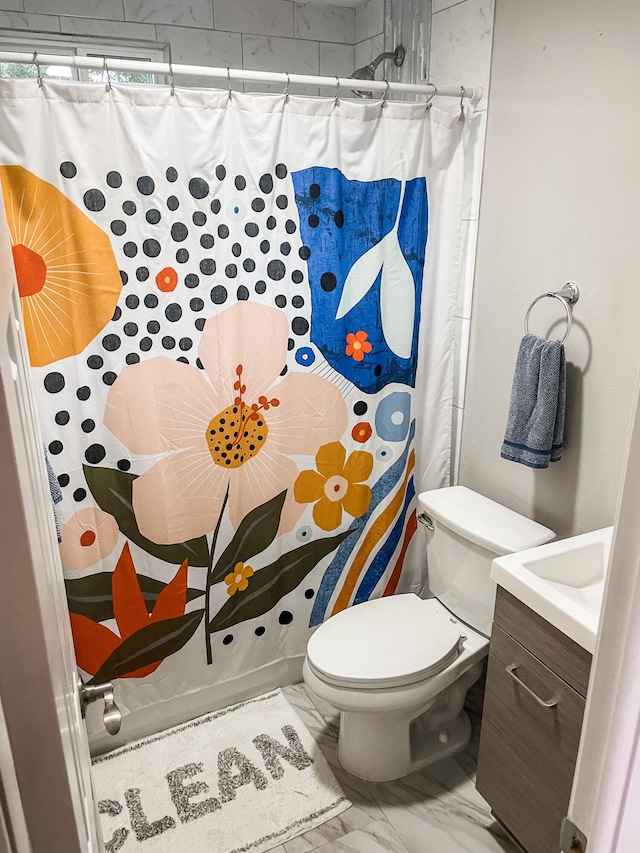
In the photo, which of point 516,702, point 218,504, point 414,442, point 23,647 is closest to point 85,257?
point 218,504

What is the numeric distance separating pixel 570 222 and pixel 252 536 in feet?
4.37

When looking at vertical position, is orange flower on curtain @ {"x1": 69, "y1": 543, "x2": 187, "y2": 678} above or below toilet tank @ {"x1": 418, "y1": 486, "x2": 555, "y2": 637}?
below

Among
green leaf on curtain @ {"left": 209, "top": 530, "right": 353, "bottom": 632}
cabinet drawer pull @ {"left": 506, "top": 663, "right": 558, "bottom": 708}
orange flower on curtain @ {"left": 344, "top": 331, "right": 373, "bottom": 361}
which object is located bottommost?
green leaf on curtain @ {"left": 209, "top": 530, "right": 353, "bottom": 632}

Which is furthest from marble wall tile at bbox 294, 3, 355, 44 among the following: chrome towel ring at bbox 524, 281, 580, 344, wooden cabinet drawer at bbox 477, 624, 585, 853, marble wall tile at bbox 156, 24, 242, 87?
A: wooden cabinet drawer at bbox 477, 624, 585, 853

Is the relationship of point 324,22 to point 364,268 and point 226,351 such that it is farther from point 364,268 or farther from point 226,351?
point 226,351

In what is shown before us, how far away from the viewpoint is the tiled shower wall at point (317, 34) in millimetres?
1931

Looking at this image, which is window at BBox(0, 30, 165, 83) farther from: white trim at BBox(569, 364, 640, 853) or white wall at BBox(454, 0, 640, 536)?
white trim at BBox(569, 364, 640, 853)

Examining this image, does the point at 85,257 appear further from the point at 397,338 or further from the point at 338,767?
the point at 338,767

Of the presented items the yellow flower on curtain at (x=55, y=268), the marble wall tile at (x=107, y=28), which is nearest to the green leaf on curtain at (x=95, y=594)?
the yellow flower on curtain at (x=55, y=268)

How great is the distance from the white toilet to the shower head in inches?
53.2

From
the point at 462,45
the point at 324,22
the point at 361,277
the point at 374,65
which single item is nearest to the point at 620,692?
the point at 361,277

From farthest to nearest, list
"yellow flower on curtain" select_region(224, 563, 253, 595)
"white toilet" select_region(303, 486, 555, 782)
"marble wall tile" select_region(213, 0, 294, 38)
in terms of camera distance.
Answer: "marble wall tile" select_region(213, 0, 294, 38), "yellow flower on curtain" select_region(224, 563, 253, 595), "white toilet" select_region(303, 486, 555, 782)

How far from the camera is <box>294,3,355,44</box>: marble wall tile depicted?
2389 millimetres

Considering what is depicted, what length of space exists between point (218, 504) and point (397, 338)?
80 cm
